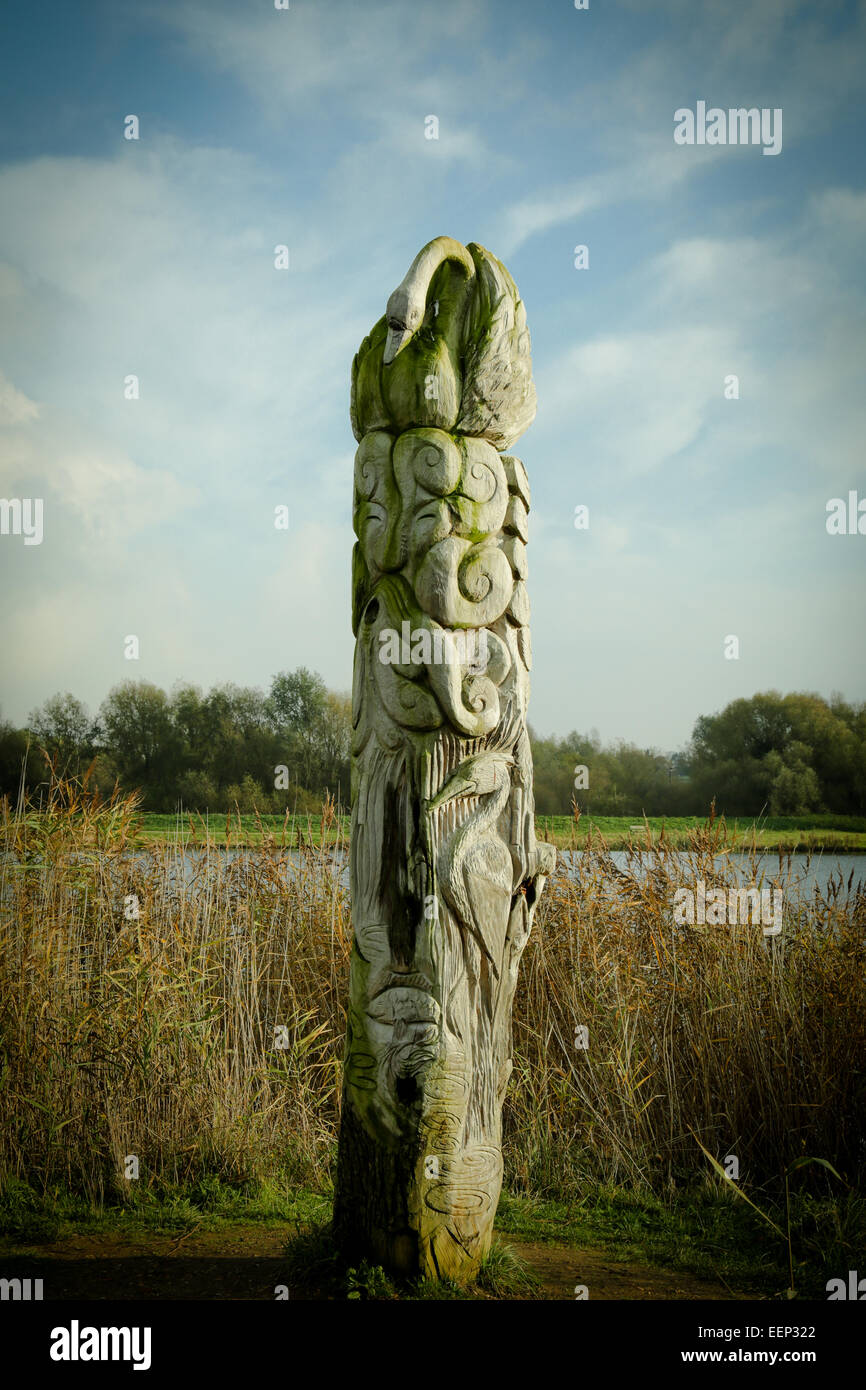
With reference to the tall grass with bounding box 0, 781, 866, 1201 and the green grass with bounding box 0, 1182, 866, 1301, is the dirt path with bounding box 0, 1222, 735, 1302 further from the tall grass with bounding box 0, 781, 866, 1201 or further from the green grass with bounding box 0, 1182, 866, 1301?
the tall grass with bounding box 0, 781, 866, 1201

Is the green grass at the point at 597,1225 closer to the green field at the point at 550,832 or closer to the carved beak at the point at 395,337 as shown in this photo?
the green field at the point at 550,832

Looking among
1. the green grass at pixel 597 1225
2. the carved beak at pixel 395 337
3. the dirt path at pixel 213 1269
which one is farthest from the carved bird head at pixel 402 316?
the dirt path at pixel 213 1269

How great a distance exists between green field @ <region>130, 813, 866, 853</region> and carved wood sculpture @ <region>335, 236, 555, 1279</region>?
245 centimetres

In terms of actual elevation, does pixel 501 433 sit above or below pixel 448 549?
above

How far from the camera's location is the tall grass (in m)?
4.54

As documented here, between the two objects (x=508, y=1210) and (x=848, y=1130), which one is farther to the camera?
(x=848, y=1130)

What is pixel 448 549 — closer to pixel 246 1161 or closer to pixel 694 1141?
pixel 246 1161

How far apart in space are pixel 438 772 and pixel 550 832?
275 centimetres

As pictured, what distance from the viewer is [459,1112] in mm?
3035

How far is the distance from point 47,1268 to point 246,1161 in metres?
1.09

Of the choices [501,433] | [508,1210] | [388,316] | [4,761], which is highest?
[388,316]

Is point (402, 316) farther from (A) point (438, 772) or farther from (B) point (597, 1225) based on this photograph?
(B) point (597, 1225)

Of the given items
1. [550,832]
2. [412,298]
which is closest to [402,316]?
[412,298]
